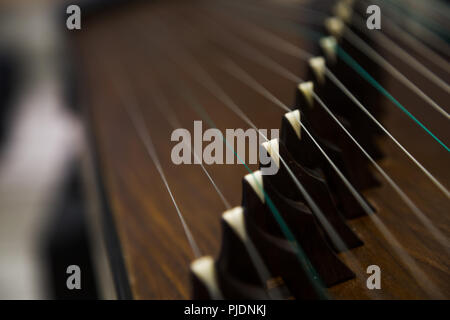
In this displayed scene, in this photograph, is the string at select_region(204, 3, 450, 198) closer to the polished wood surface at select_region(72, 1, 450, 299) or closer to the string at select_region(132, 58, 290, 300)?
the polished wood surface at select_region(72, 1, 450, 299)

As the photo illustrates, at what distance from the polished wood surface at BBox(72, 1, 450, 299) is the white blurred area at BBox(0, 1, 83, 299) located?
0.29 metres

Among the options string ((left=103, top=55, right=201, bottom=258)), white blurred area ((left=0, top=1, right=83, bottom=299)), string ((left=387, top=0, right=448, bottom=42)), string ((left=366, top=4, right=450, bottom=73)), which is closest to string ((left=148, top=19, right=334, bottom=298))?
string ((left=103, top=55, right=201, bottom=258))

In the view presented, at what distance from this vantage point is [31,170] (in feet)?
7.80

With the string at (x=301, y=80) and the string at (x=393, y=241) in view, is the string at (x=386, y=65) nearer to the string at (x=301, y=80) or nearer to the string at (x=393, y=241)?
the string at (x=301, y=80)

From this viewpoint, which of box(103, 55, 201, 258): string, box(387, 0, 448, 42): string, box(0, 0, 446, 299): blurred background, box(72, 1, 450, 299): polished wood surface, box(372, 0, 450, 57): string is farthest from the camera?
box(0, 0, 446, 299): blurred background

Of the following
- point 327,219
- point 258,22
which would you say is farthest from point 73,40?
point 327,219

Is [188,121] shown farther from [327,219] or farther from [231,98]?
[327,219]

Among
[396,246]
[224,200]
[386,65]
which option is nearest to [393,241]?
[396,246]

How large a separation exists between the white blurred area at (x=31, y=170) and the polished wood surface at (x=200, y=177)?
295 millimetres

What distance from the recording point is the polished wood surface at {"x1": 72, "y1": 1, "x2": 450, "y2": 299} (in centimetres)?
70

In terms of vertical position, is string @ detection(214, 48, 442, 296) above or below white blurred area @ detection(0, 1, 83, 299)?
below

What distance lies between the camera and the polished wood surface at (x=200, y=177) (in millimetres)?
702

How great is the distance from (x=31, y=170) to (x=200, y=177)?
167cm

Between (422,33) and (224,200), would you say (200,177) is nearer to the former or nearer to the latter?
(224,200)
